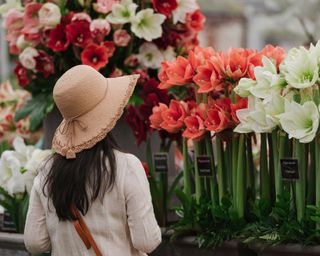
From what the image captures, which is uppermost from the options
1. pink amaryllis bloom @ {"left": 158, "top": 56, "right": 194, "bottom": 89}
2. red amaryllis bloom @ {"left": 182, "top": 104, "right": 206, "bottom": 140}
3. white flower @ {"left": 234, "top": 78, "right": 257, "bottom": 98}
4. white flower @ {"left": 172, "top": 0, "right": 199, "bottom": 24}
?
white flower @ {"left": 172, "top": 0, "right": 199, "bottom": 24}

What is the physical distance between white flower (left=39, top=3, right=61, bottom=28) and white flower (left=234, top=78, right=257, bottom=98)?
4.11ft

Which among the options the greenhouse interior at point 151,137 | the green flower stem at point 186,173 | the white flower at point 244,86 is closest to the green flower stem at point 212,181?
the greenhouse interior at point 151,137

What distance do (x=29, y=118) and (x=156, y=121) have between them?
1.04m

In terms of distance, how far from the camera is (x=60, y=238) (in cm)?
325

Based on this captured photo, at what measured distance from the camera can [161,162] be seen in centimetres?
420

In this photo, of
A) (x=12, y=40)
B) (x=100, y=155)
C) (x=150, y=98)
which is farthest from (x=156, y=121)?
(x=12, y=40)

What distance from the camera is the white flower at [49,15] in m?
4.51

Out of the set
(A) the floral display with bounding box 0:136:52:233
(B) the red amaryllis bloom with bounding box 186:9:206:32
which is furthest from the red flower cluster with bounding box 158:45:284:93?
(B) the red amaryllis bloom with bounding box 186:9:206:32

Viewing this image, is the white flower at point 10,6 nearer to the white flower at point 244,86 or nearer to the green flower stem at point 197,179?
the green flower stem at point 197,179

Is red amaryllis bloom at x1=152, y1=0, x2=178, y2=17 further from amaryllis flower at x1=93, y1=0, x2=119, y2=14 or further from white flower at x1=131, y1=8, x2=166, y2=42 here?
amaryllis flower at x1=93, y1=0, x2=119, y2=14

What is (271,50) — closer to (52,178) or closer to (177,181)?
(177,181)

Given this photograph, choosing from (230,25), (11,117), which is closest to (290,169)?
(11,117)

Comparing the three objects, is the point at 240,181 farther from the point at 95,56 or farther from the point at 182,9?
the point at 182,9

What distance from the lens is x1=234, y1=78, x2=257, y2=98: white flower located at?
3559mm
